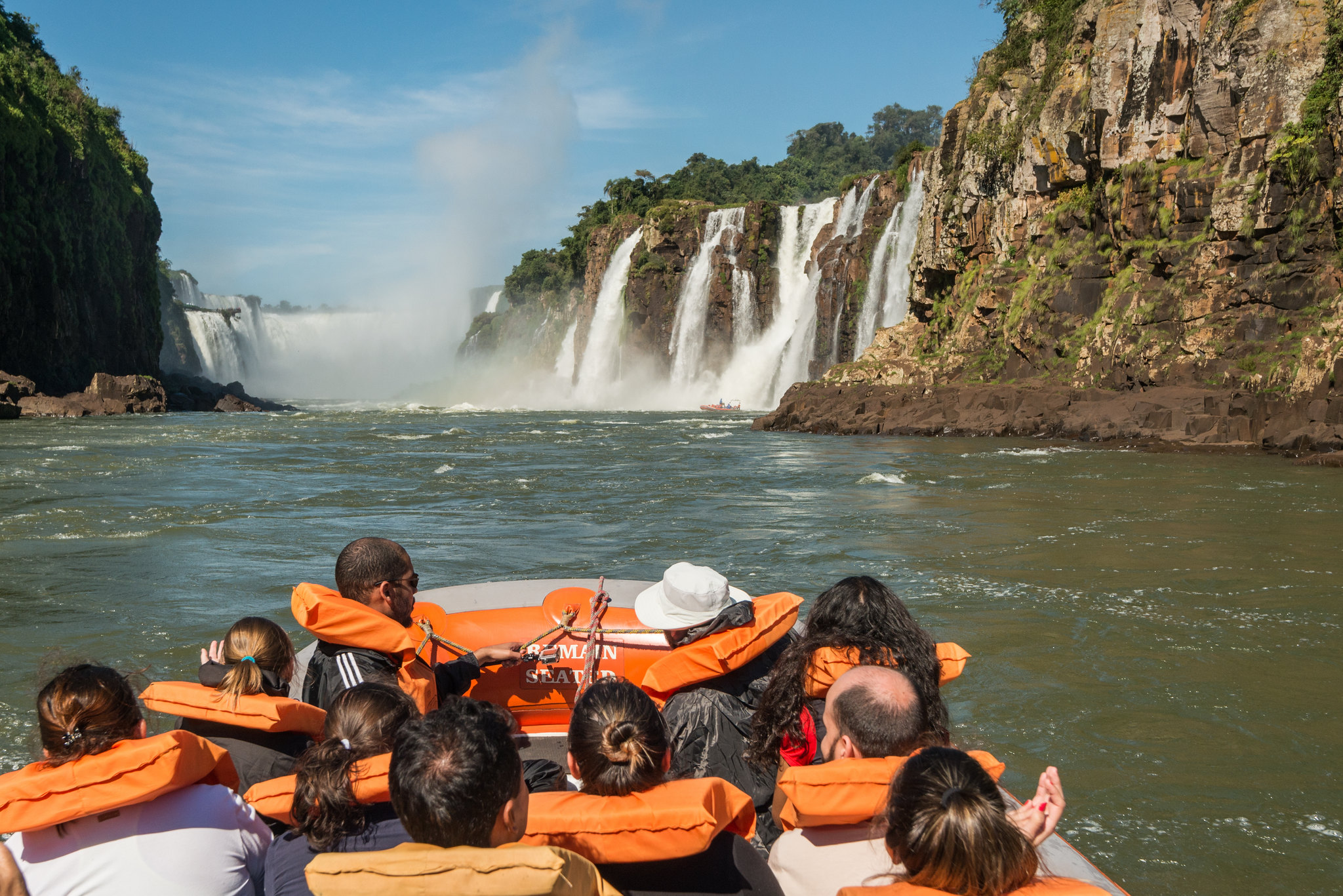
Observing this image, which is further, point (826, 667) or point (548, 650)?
point (548, 650)

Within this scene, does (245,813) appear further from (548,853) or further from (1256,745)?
(1256,745)

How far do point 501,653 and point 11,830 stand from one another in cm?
170

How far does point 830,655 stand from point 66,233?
155 ft

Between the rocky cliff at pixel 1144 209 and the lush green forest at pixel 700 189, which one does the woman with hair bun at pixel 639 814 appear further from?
the lush green forest at pixel 700 189

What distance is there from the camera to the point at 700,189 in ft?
206

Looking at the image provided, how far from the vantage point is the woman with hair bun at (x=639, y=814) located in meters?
2.02

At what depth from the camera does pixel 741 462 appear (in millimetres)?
18375

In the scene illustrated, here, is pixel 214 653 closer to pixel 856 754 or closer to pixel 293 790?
pixel 293 790

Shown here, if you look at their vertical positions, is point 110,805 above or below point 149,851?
above

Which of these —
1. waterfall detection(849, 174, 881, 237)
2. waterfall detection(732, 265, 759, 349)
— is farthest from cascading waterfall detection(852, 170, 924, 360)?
waterfall detection(732, 265, 759, 349)

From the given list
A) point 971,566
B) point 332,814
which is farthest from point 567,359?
point 332,814

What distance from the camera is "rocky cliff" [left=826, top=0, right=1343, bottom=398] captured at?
65.1 ft

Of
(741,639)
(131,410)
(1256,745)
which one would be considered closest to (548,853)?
(741,639)

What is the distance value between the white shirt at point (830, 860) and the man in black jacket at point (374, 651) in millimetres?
1409
